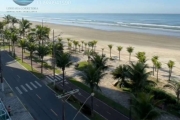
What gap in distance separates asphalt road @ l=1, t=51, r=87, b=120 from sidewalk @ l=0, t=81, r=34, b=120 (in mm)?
663

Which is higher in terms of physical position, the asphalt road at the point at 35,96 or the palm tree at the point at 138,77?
the palm tree at the point at 138,77

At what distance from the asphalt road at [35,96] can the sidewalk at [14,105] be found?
2.18 feet

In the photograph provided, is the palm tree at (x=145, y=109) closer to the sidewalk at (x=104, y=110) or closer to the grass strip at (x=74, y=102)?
the sidewalk at (x=104, y=110)

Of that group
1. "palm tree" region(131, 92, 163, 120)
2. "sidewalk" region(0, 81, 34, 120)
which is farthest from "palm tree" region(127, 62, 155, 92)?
"sidewalk" region(0, 81, 34, 120)

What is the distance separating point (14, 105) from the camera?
111 ft

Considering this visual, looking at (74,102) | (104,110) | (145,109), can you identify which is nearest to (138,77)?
(104,110)

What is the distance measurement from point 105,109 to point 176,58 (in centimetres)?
3666

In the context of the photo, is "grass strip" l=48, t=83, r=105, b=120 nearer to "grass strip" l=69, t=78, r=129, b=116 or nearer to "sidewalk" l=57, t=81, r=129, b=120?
"sidewalk" l=57, t=81, r=129, b=120

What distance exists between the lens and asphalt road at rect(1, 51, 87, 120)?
31062 mm

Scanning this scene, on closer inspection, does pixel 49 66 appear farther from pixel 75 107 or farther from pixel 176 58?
pixel 176 58

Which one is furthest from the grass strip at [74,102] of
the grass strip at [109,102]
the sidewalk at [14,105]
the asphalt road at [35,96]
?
the sidewalk at [14,105]

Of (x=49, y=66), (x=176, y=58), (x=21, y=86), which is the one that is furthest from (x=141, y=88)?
(x=176, y=58)

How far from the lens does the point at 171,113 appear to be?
31156mm

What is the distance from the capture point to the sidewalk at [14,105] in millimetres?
30531
